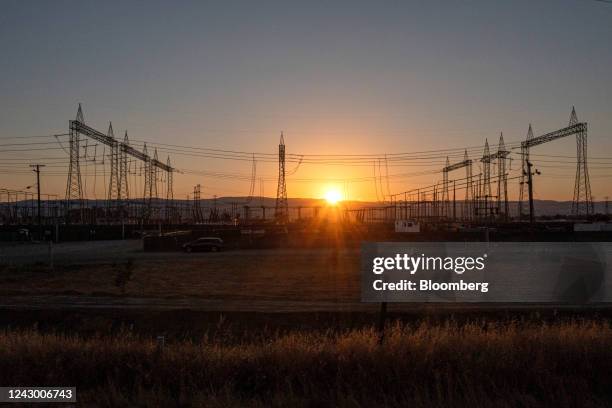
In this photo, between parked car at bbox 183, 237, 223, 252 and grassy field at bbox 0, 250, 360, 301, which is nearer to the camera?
grassy field at bbox 0, 250, 360, 301

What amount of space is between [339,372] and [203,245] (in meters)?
49.3

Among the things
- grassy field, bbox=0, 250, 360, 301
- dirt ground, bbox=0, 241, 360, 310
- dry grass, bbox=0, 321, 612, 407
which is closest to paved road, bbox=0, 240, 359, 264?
dirt ground, bbox=0, 241, 360, 310

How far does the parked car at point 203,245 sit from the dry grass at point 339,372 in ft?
154

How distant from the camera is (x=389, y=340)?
9.46 m

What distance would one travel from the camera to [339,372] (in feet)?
27.0

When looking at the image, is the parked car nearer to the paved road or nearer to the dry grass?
the paved road

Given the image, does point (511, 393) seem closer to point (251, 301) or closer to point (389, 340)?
point (389, 340)

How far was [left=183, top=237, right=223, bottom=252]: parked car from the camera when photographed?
56219 millimetres

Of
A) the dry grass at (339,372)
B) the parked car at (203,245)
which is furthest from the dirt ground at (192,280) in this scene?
the dry grass at (339,372)

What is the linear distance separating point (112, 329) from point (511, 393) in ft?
54.2

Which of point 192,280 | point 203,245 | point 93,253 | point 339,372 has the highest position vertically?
point 339,372

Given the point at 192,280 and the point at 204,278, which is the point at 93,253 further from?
the point at 192,280

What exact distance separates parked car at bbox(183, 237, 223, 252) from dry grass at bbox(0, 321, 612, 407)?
46912 millimetres

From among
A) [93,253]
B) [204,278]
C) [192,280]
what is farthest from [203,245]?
[192,280]
